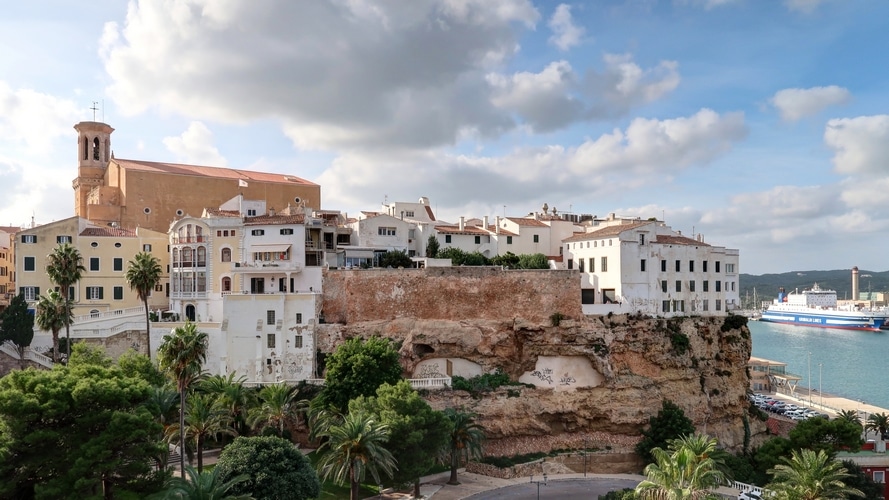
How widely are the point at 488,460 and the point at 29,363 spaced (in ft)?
101

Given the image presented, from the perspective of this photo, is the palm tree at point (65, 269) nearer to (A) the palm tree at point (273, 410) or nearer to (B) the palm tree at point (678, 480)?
(A) the palm tree at point (273, 410)

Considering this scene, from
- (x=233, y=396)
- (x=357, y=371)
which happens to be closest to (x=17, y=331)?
(x=233, y=396)

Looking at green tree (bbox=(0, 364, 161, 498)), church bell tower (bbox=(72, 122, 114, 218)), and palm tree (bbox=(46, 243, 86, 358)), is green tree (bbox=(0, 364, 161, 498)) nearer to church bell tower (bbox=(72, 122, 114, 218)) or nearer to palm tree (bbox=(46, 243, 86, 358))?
palm tree (bbox=(46, 243, 86, 358))

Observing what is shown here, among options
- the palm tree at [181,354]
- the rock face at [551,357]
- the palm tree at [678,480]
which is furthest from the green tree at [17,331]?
the palm tree at [678,480]

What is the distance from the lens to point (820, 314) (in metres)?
168

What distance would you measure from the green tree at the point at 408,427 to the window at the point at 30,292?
94.3ft

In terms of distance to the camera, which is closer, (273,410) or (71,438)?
(71,438)

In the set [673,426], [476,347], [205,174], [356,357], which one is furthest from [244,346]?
[673,426]

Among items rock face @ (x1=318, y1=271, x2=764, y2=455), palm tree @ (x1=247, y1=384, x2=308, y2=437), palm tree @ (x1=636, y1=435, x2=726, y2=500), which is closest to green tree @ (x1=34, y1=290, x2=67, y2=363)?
palm tree @ (x1=247, y1=384, x2=308, y2=437)

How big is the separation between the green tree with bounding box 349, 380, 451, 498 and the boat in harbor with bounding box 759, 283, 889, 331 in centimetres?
15893

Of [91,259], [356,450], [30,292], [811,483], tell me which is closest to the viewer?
[811,483]

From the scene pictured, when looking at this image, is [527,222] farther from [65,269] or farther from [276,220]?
[65,269]

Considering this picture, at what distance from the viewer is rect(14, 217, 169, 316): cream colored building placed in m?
48.6

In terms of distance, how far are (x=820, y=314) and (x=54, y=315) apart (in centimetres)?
17692
